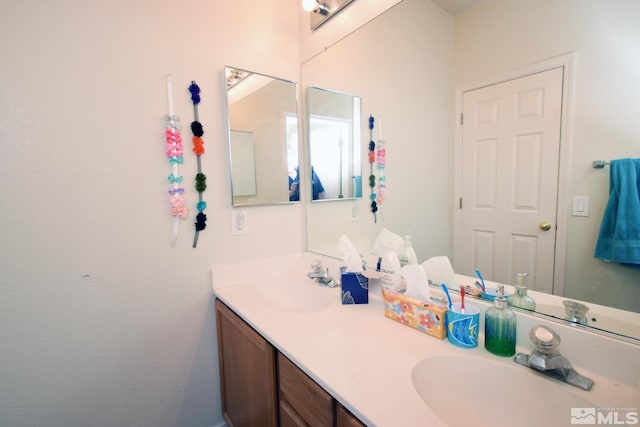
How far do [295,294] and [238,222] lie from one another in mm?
474

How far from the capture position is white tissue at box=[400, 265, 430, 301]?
952 millimetres

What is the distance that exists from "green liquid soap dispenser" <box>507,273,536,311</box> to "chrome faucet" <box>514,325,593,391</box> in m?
0.11

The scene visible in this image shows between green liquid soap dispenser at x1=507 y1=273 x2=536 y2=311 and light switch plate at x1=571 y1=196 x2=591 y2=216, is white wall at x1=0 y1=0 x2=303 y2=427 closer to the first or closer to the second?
green liquid soap dispenser at x1=507 y1=273 x2=536 y2=311

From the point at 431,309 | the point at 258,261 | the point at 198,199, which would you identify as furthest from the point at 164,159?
the point at 431,309

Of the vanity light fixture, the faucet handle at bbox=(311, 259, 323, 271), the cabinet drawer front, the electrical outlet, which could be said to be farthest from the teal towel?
the electrical outlet

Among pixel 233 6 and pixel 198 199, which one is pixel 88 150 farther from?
pixel 233 6

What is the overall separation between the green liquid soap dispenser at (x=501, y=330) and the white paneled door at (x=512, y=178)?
0.19m

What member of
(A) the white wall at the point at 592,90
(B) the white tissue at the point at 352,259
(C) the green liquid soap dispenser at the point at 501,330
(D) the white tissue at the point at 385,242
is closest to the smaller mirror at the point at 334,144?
(D) the white tissue at the point at 385,242

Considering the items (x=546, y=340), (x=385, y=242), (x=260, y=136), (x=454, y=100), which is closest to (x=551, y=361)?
(x=546, y=340)

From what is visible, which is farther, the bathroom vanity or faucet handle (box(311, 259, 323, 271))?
faucet handle (box(311, 259, 323, 271))

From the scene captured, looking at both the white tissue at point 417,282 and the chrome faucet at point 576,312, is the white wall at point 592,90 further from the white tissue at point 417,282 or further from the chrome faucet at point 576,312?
the white tissue at point 417,282

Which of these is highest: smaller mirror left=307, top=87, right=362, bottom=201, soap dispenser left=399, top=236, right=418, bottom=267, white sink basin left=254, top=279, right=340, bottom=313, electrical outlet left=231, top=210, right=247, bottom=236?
smaller mirror left=307, top=87, right=362, bottom=201

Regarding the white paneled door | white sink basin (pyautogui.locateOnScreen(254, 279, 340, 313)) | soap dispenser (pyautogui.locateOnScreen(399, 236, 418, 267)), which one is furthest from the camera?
white sink basin (pyautogui.locateOnScreen(254, 279, 340, 313))

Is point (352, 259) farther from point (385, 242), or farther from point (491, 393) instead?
point (491, 393)
